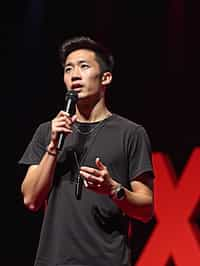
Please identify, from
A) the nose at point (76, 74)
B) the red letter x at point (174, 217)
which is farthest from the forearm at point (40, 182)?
the red letter x at point (174, 217)

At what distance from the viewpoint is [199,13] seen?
3137 mm

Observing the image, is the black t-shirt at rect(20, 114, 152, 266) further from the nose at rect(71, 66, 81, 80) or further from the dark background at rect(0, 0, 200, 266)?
the dark background at rect(0, 0, 200, 266)

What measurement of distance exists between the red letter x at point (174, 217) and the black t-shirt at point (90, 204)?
50.4 inches

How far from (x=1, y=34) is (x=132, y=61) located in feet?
3.04

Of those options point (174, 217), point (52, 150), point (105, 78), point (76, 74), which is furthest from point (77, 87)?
point (174, 217)

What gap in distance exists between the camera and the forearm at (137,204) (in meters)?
1.67

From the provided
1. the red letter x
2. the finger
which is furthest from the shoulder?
the red letter x

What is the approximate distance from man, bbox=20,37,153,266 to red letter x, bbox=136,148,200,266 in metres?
1.27

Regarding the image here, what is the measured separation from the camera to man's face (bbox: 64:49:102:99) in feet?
6.15

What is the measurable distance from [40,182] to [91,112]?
33cm

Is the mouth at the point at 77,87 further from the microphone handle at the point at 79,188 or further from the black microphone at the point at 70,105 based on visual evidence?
the microphone handle at the point at 79,188

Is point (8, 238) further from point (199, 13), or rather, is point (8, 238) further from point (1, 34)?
point (199, 13)

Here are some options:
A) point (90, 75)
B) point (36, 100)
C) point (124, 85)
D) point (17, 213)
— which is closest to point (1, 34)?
point (36, 100)

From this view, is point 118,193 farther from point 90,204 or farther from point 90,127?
point 90,127
